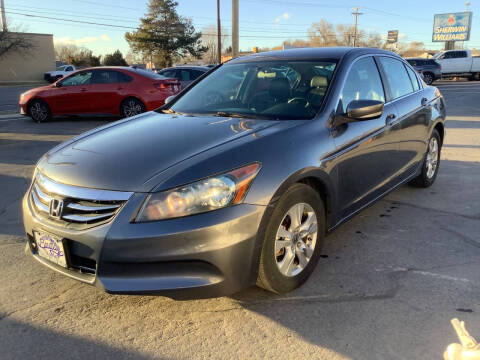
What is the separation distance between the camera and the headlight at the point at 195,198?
2232 millimetres

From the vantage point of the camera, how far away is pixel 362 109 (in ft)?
10.3

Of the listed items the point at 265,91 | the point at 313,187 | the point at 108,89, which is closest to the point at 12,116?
the point at 108,89

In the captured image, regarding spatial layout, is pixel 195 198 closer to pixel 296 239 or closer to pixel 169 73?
pixel 296 239

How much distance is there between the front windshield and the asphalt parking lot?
125 centimetres

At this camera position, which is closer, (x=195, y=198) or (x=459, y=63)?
(x=195, y=198)

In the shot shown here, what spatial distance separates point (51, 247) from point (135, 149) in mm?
779

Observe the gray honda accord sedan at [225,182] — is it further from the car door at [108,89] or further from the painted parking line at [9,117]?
the painted parking line at [9,117]

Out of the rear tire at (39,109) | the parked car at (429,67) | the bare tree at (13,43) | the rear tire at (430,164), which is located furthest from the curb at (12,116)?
the bare tree at (13,43)

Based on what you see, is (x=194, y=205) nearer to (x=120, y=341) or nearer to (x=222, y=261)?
(x=222, y=261)

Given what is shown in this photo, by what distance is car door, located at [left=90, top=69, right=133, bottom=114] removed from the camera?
11078 millimetres

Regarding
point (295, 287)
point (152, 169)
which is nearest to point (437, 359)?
point (295, 287)

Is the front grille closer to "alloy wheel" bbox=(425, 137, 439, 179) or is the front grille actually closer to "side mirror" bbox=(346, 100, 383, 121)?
"side mirror" bbox=(346, 100, 383, 121)

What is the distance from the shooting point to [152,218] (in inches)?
87.6

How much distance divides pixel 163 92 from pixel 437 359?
9.89m
